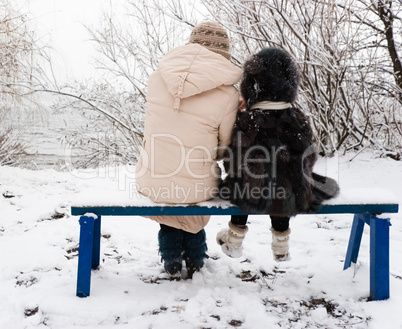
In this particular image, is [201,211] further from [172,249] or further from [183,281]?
[183,281]

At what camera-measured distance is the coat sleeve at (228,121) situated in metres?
1.99

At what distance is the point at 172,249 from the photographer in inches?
88.8

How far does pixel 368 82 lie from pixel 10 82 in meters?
4.39

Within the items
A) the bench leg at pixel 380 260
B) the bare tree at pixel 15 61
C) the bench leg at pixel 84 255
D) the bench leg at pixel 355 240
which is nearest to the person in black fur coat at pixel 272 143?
the bench leg at pixel 380 260

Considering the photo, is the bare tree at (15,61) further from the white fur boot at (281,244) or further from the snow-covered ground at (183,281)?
the white fur boot at (281,244)

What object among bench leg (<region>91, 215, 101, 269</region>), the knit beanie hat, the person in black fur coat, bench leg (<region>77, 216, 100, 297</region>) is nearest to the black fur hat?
the person in black fur coat

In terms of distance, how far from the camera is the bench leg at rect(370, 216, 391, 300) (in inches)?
79.7

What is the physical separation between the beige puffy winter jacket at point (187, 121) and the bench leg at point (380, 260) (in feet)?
3.06

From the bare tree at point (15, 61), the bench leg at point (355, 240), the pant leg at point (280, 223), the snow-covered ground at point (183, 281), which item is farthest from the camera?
the bare tree at point (15, 61)

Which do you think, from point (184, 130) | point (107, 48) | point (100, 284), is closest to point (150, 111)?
point (184, 130)

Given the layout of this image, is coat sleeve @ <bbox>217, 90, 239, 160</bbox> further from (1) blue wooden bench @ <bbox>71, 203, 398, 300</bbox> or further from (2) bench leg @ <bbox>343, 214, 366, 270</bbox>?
(2) bench leg @ <bbox>343, 214, 366, 270</bbox>

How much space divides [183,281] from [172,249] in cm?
20

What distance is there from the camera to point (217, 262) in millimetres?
2514

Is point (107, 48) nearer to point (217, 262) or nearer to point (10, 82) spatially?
point (10, 82)
